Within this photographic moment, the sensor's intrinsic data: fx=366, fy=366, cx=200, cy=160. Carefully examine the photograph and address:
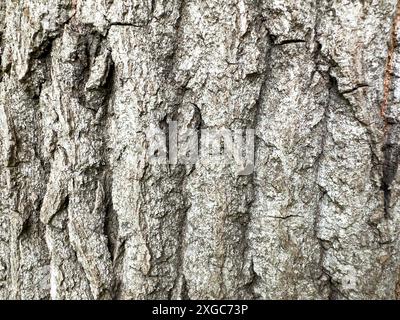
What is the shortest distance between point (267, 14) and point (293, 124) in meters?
0.33

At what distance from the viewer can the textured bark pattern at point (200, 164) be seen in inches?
42.0

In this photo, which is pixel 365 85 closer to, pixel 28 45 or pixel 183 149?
pixel 183 149

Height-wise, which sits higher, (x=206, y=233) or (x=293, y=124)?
(x=293, y=124)

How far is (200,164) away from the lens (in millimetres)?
1166

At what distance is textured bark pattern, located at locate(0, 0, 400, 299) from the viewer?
1.07 m

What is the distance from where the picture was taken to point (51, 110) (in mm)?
1150

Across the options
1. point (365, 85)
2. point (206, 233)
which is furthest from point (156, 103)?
point (365, 85)

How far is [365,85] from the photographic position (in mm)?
1074

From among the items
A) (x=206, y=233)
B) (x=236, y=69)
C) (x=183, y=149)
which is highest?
(x=236, y=69)

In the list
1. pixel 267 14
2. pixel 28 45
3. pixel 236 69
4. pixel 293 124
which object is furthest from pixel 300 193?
pixel 28 45

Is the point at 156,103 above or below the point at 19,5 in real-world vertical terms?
below

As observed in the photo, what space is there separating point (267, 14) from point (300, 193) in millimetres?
553

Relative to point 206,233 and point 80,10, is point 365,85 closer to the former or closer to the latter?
point 206,233

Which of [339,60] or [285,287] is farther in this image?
[285,287]
